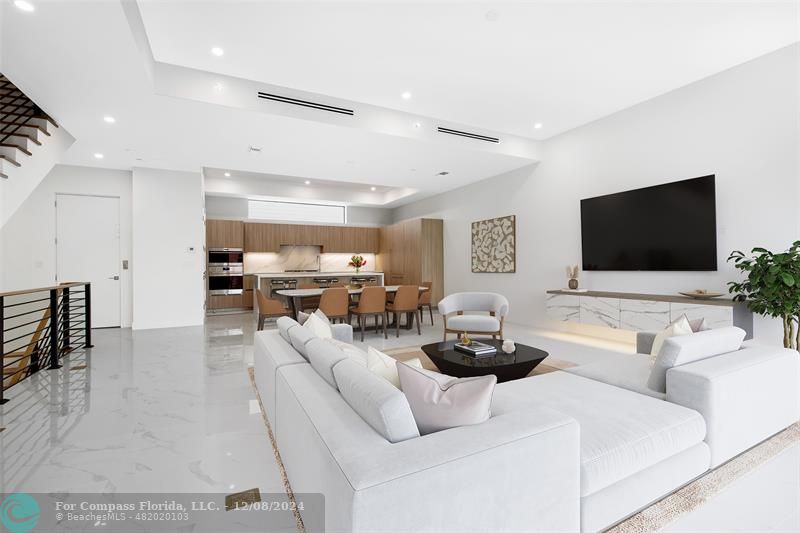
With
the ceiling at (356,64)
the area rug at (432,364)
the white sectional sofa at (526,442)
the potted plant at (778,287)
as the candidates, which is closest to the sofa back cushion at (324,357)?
the white sectional sofa at (526,442)

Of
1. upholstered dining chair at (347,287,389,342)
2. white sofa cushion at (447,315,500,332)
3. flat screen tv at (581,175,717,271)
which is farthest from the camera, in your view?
upholstered dining chair at (347,287,389,342)

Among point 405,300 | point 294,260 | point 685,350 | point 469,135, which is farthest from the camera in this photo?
point 294,260

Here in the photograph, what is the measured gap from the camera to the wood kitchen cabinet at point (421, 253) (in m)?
8.66

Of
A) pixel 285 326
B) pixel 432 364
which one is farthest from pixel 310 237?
pixel 285 326

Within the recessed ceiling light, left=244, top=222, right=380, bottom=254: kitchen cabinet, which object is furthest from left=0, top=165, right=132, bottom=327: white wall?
the recessed ceiling light

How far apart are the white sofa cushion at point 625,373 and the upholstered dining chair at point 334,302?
3.51 metres

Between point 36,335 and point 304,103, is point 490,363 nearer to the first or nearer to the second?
point 304,103

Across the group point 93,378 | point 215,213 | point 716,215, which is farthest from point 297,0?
point 215,213

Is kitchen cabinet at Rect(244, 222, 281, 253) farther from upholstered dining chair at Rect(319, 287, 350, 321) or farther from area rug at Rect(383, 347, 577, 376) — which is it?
area rug at Rect(383, 347, 577, 376)

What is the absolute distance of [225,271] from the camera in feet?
28.6

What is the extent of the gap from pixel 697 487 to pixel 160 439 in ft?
9.82

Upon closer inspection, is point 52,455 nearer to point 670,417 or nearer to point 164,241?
point 670,417

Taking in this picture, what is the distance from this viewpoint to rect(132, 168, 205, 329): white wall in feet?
20.7

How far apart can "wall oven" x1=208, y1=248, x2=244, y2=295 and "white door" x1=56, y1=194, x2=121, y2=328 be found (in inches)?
82.9
